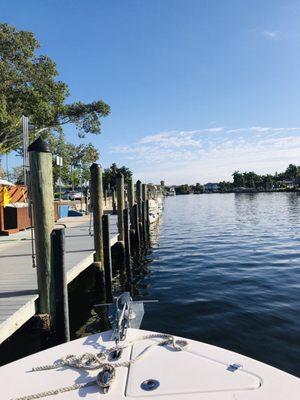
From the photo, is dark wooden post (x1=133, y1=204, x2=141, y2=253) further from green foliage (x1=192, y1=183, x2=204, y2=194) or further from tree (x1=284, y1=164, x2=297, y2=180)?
green foliage (x1=192, y1=183, x2=204, y2=194)

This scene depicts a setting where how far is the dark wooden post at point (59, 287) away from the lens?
5539mm

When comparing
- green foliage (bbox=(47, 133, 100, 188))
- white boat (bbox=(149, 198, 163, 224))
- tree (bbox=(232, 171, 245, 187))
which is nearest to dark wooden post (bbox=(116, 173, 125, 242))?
white boat (bbox=(149, 198, 163, 224))

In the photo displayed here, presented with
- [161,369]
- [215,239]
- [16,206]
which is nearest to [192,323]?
[161,369]

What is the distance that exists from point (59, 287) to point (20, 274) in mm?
2057

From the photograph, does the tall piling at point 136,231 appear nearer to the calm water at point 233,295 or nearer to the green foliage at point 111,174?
the calm water at point 233,295

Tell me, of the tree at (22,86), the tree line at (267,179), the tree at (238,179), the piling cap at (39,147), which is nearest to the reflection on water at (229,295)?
the piling cap at (39,147)

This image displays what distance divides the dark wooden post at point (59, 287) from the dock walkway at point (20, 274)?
1.25ft

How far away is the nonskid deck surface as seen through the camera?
9.78 ft

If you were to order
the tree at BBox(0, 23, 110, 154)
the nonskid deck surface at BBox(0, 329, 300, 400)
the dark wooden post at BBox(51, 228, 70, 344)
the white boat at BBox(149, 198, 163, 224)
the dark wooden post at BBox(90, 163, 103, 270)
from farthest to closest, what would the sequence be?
the white boat at BBox(149, 198, 163, 224) → the tree at BBox(0, 23, 110, 154) → the dark wooden post at BBox(90, 163, 103, 270) → the dark wooden post at BBox(51, 228, 70, 344) → the nonskid deck surface at BBox(0, 329, 300, 400)

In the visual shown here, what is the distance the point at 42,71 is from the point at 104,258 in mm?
16585

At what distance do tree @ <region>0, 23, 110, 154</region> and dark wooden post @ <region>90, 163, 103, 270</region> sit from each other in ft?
30.9

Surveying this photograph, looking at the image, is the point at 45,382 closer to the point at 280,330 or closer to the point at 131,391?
the point at 131,391

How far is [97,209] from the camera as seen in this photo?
1004 cm

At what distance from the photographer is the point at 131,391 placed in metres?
3.06
